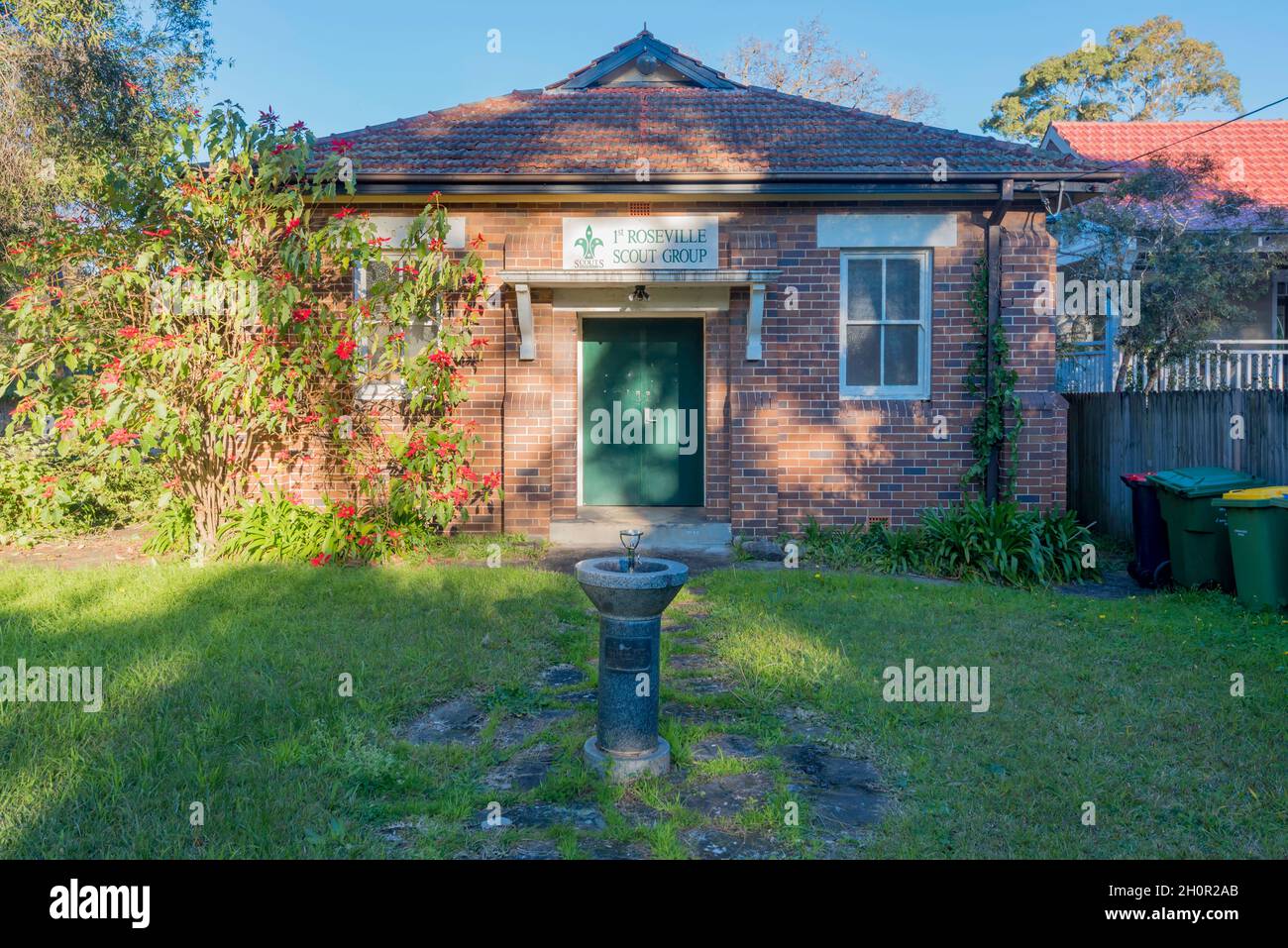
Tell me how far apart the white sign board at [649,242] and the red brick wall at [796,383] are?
122 millimetres

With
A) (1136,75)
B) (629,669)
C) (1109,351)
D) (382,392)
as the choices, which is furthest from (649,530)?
(1136,75)

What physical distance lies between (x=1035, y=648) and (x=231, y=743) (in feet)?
16.6

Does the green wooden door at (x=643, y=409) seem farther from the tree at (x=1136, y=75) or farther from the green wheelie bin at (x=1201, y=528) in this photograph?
the tree at (x=1136, y=75)

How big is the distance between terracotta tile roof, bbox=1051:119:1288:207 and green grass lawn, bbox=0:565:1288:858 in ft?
44.5

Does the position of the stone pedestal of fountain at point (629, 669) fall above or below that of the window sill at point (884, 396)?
below

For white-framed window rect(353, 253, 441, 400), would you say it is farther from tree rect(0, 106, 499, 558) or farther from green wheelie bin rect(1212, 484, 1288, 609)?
green wheelie bin rect(1212, 484, 1288, 609)

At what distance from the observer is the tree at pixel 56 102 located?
43.2 feet

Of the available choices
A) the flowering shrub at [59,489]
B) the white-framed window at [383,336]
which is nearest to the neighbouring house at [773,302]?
the white-framed window at [383,336]

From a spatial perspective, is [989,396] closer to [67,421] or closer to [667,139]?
[667,139]

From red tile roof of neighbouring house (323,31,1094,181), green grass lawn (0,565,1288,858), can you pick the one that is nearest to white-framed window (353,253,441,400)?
red tile roof of neighbouring house (323,31,1094,181)

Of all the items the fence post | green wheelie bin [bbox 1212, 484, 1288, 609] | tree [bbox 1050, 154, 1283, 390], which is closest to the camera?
green wheelie bin [bbox 1212, 484, 1288, 609]

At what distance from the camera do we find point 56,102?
13.6 meters

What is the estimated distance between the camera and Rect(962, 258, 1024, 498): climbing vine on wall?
32.9ft
